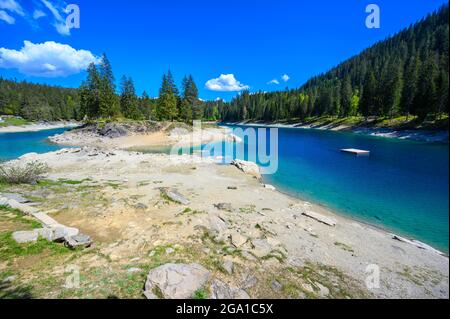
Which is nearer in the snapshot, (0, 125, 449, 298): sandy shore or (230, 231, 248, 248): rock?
(0, 125, 449, 298): sandy shore

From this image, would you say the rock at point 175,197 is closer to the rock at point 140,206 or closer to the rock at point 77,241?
the rock at point 140,206

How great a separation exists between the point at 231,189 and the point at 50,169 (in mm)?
17747

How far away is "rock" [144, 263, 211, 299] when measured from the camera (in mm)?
5480

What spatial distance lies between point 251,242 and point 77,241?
244 inches

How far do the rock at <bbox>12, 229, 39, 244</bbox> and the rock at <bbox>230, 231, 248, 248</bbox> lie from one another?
686 centimetres

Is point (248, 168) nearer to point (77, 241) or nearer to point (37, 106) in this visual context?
point (77, 241)

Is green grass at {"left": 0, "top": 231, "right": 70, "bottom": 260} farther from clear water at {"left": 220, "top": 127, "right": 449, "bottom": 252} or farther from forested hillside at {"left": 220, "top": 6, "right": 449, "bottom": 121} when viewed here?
clear water at {"left": 220, "top": 127, "right": 449, "bottom": 252}

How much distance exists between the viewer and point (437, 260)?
8812 millimetres

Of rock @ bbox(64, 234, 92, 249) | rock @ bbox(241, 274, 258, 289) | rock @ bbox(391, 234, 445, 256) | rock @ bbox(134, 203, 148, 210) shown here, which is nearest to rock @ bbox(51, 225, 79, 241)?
rock @ bbox(64, 234, 92, 249)

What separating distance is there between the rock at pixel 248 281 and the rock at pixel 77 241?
5.48 m

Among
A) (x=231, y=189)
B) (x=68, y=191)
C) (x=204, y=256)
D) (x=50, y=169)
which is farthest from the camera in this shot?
(x=50, y=169)

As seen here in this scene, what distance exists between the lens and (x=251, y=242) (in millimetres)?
8648
